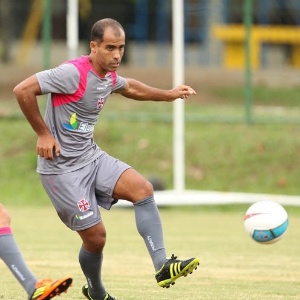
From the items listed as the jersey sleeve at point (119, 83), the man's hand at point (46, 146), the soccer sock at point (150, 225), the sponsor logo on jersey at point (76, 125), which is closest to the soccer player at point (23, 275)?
the man's hand at point (46, 146)

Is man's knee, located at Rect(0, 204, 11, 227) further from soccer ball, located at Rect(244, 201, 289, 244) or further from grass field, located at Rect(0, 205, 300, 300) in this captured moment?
soccer ball, located at Rect(244, 201, 289, 244)

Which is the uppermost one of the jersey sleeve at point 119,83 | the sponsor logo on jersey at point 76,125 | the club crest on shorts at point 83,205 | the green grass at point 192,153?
the jersey sleeve at point 119,83

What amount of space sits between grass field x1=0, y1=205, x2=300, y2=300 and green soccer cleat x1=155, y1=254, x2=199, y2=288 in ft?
2.20

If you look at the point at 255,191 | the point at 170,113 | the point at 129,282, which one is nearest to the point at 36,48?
the point at 170,113

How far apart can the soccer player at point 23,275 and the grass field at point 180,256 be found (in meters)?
1.34

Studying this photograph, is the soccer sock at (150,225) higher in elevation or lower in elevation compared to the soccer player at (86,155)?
lower

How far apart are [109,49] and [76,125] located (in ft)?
2.03

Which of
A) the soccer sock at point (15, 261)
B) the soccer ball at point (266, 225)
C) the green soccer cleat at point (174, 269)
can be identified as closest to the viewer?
the soccer sock at point (15, 261)

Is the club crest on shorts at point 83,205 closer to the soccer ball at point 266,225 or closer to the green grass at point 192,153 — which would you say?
the soccer ball at point 266,225

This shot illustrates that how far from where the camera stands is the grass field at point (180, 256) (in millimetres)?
9641

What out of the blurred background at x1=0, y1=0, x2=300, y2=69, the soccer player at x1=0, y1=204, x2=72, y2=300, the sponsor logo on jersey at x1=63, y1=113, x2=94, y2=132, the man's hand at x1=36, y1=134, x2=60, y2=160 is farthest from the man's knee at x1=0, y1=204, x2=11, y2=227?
the blurred background at x1=0, y1=0, x2=300, y2=69

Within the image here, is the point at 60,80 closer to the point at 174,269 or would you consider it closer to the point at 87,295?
the point at 174,269

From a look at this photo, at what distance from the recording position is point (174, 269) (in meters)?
8.41

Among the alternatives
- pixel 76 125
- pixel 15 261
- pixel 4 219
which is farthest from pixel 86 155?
pixel 15 261
